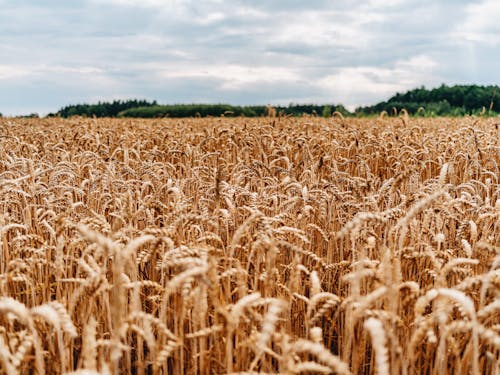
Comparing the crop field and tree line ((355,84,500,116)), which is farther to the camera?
tree line ((355,84,500,116))

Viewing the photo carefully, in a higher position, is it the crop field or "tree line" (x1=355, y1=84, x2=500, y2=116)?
"tree line" (x1=355, y1=84, x2=500, y2=116)

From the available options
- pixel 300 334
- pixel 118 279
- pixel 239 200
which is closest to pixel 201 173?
pixel 239 200

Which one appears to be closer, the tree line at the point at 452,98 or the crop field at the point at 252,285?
the crop field at the point at 252,285

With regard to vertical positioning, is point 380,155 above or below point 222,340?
above

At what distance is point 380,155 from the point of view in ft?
23.3

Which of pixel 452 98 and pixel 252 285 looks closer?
pixel 252 285

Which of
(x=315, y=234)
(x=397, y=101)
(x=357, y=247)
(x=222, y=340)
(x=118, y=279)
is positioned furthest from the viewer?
(x=397, y=101)

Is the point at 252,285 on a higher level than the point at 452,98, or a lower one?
lower

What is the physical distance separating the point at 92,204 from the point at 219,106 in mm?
43878

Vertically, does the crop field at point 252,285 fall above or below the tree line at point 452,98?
below

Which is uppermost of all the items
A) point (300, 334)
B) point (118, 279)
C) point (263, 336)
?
point (118, 279)

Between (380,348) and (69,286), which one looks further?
(69,286)

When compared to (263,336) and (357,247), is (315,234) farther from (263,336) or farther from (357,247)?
(263,336)

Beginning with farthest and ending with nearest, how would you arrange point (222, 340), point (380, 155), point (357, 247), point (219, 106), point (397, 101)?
point (219, 106) < point (397, 101) < point (380, 155) < point (357, 247) < point (222, 340)
